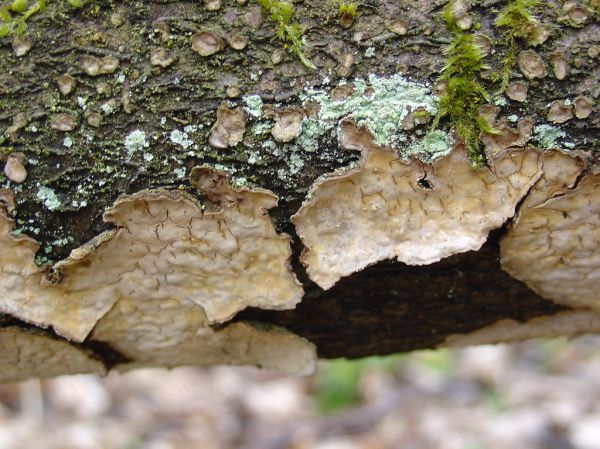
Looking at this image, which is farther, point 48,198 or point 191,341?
point 191,341

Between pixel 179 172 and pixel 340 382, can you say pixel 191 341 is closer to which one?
pixel 179 172

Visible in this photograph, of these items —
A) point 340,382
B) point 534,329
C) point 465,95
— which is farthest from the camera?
point 340,382

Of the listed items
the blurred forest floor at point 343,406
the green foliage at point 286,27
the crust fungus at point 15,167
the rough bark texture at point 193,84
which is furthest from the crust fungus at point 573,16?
the blurred forest floor at point 343,406

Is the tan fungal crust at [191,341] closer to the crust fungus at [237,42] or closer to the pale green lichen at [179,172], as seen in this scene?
the pale green lichen at [179,172]

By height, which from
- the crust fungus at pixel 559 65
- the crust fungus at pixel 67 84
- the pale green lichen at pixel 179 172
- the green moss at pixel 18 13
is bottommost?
the pale green lichen at pixel 179 172

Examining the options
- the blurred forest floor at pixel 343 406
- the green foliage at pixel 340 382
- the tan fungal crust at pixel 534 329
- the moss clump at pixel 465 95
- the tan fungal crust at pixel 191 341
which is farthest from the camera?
the green foliage at pixel 340 382

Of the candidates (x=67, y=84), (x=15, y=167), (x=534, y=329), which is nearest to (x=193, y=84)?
(x=67, y=84)
